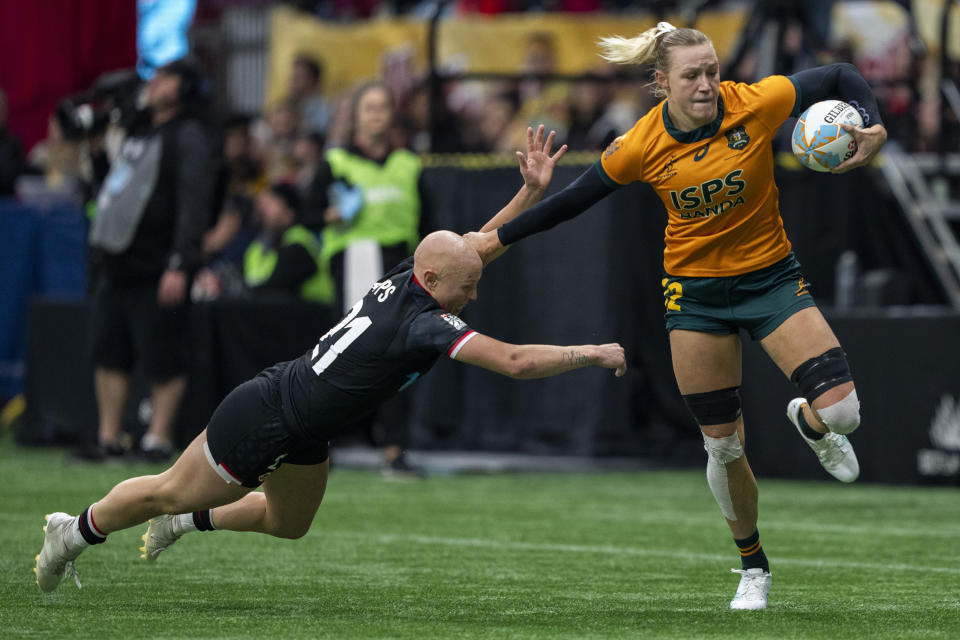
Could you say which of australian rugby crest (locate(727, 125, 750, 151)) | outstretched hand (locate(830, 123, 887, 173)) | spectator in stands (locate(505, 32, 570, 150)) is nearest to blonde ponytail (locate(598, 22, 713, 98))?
australian rugby crest (locate(727, 125, 750, 151))

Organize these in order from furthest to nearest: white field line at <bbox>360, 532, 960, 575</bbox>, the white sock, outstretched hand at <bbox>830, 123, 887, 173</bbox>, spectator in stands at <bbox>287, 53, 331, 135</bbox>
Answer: spectator in stands at <bbox>287, 53, 331, 135</bbox>, white field line at <bbox>360, 532, 960, 575</bbox>, the white sock, outstretched hand at <bbox>830, 123, 887, 173</bbox>

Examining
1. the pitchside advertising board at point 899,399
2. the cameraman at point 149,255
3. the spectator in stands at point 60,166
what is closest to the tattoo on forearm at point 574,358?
the pitchside advertising board at point 899,399

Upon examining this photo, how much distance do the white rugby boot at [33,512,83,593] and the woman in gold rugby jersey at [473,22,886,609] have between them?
1.85m

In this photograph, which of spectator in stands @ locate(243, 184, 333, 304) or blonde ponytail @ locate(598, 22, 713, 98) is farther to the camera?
spectator in stands @ locate(243, 184, 333, 304)

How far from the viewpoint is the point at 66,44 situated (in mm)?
17672

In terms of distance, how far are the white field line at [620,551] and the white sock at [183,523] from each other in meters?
1.63

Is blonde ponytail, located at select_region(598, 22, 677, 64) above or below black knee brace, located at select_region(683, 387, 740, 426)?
above

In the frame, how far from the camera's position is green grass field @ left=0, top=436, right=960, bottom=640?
5.62 m

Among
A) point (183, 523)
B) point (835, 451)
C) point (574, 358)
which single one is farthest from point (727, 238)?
point (183, 523)

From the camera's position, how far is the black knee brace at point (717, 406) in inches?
241

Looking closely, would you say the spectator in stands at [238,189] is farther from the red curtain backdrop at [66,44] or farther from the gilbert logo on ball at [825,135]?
the gilbert logo on ball at [825,135]

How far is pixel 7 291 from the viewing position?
1465 centimetres

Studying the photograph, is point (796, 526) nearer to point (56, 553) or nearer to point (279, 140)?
point (56, 553)

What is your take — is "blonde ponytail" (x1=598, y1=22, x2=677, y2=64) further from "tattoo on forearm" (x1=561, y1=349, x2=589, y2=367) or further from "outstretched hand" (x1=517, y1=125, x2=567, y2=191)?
"tattoo on forearm" (x1=561, y1=349, x2=589, y2=367)
